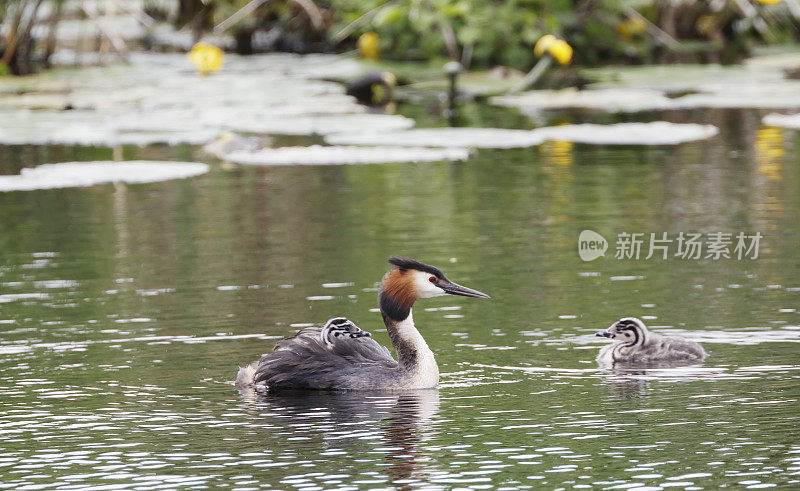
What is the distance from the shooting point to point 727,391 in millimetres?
8117

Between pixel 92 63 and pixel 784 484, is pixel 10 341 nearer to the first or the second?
pixel 784 484

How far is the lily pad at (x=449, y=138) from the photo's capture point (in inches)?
718

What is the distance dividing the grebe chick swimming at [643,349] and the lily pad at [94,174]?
8349 mm

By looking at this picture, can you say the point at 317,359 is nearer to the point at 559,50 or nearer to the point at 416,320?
the point at 416,320

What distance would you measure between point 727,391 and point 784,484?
5.47 ft

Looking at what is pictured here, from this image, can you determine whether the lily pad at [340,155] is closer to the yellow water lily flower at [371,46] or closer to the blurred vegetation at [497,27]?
the blurred vegetation at [497,27]

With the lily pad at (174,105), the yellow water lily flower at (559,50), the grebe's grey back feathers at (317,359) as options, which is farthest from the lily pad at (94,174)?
the grebe's grey back feathers at (317,359)

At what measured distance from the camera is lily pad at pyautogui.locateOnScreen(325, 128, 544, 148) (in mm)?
18234

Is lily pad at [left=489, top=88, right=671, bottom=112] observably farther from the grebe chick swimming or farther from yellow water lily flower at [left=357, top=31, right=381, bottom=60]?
the grebe chick swimming

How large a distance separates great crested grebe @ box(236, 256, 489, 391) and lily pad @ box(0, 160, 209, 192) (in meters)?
8.07

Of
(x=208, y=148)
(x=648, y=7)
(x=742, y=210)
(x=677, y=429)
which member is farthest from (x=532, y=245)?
(x=648, y=7)

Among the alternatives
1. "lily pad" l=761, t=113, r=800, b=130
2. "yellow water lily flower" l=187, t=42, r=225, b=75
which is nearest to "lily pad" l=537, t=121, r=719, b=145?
"lily pad" l=761, t=113, r=800, b=130

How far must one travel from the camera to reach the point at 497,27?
2681cm

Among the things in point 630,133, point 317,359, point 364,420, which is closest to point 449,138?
point 630,133
